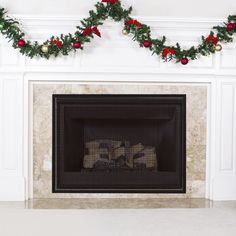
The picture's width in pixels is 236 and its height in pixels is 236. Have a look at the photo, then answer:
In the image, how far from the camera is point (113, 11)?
368 centimetres

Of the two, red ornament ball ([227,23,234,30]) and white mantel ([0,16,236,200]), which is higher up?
red ornament ball ([227,23,234,30])

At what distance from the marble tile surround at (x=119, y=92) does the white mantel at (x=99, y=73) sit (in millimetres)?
60

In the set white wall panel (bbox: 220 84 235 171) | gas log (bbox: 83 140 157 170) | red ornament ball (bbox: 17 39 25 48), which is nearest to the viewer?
red ornament ball (bbox: 17 39 25 48)

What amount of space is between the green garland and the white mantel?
0.28 ft

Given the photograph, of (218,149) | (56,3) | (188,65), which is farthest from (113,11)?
(218,149)

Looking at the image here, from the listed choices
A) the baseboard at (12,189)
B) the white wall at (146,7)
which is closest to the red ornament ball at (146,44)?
the white wall at (146,7)

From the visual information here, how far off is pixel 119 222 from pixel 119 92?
120cm

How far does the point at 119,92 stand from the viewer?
3875 millimetres

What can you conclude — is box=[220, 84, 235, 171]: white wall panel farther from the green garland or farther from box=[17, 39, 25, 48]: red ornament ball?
box=[17, 39, 25, 48]: red ornament ball

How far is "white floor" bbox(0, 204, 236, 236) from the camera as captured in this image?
2.93 m

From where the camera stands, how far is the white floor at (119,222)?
9.60 feet

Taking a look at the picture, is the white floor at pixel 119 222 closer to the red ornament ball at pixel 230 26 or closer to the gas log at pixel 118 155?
the gas log at pixel 118 155

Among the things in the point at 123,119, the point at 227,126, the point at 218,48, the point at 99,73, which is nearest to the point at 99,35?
the point at 99,73

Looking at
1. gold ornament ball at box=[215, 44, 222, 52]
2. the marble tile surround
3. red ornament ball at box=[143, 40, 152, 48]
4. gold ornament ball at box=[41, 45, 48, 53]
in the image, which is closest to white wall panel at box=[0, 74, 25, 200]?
the marble tile surround
